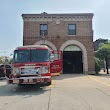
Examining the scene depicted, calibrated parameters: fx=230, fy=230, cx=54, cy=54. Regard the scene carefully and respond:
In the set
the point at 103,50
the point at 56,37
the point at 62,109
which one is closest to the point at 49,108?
the point at 62,109

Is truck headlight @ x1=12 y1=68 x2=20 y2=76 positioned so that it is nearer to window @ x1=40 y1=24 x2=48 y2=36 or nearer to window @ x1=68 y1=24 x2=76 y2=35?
window @ x1=40 y1=24 x2=48 y2=36

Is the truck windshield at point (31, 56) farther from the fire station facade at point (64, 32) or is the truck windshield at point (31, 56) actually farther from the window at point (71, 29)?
the window at point (71, 29)

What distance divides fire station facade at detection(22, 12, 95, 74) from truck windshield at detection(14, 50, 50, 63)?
16056mm

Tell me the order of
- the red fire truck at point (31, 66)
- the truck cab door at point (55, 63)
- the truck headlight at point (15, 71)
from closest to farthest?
the red fire truck at point (31, 66) < the truck headlight at point (15, 71) < the truck cab door at point (55, 63)

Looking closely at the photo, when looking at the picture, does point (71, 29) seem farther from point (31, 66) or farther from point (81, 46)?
A: point (31, 66)

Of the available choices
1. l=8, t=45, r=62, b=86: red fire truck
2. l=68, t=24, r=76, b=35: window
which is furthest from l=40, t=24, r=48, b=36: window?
l=8, t=45, r=62, b=86: red fire truck

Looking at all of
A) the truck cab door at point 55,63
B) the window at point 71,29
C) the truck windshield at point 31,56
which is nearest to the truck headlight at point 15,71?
the truck windshield at point 31,56

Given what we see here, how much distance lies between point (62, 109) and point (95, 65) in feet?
81.6

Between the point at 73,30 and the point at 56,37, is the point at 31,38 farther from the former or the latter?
the point at 73,30

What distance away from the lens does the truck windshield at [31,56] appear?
14.5 m

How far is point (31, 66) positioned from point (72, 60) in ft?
72.3

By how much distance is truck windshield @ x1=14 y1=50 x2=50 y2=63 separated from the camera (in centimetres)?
1454

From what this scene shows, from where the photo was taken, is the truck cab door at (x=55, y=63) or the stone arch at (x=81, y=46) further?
the stone arch at (x=81, y=46)

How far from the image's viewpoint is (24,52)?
1483cm
